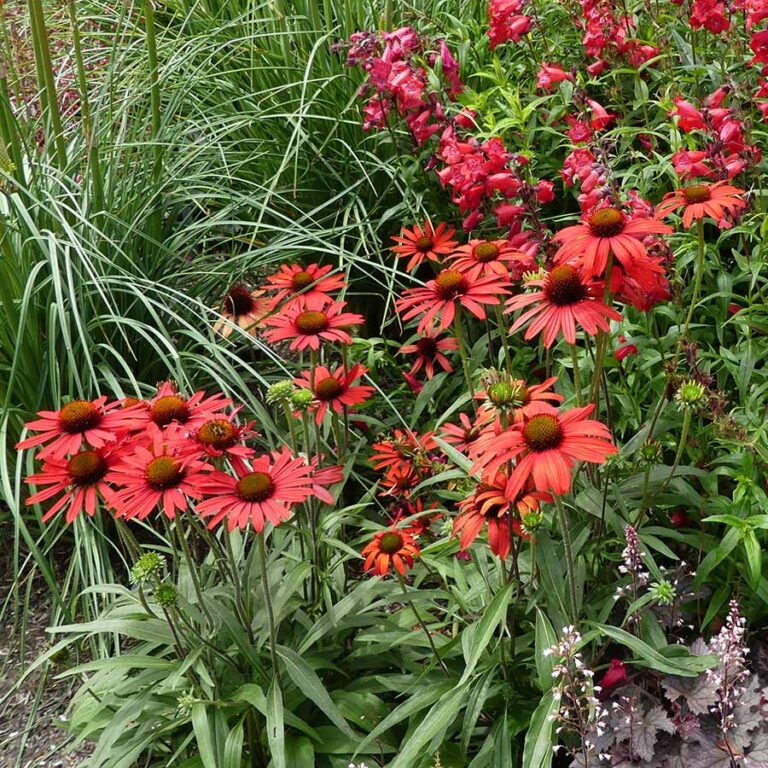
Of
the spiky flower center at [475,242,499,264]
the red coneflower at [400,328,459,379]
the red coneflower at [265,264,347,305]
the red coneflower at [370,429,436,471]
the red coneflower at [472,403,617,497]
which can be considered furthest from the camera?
the red coneflower at [400,328,459,379]

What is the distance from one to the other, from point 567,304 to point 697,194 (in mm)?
427

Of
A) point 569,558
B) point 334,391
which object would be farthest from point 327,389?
point 569,558

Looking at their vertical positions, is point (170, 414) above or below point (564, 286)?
below

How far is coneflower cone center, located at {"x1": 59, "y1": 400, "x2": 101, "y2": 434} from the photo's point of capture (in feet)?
6.83

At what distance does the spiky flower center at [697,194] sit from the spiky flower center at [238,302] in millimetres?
1566

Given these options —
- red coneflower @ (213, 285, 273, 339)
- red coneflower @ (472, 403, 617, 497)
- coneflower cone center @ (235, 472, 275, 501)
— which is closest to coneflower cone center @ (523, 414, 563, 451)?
red coneflower @ (472, 403, 617, 497)

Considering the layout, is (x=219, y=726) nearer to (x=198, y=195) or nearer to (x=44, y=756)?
(x=44, y=756)

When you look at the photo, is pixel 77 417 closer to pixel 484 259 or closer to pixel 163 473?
pixel 163 473

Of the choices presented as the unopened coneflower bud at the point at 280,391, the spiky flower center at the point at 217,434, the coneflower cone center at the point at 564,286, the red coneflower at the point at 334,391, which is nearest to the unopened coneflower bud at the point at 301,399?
the unopened coneflower bud at the point at 280,391

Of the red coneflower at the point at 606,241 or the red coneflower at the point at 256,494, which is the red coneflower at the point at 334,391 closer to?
the red coneflower at the point at 256,494

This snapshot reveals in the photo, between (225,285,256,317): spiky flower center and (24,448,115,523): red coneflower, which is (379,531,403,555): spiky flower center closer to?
(24,448,115,523): red coneflower

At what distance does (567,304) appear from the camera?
6.41 feet

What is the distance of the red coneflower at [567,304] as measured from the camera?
1902 mm

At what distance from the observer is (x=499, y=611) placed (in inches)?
78.7
